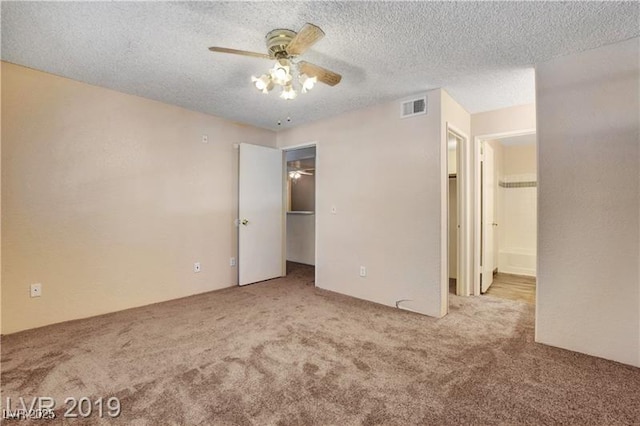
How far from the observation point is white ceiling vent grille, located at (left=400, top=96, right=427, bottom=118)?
3092mm

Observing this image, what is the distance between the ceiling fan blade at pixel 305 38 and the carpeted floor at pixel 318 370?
2136mm

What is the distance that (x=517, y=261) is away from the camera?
504cm

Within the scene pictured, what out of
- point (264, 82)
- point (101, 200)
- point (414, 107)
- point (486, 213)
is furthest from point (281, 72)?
point (486, 213)

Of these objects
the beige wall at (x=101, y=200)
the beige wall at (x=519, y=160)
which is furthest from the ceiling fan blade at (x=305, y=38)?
the beige wall at (x=519, y=160)

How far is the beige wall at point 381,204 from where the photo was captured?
304 cm

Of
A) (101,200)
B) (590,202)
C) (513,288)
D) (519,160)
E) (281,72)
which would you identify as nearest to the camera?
(281,72)

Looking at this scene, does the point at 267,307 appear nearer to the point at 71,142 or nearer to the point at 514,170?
the point at 71,142

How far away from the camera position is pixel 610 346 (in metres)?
2.14

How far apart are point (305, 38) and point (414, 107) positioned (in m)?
1.87

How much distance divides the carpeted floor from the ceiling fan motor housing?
2.21 m

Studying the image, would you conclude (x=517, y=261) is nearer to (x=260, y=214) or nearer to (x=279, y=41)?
(x=260, y=214)

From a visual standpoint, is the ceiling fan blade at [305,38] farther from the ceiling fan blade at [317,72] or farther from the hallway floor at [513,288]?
the hallway floor at [513,288]

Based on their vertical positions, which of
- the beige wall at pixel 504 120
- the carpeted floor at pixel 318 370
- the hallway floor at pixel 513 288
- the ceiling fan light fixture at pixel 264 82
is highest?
the beige wall at pixel 504 120

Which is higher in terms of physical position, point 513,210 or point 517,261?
point 513,210
